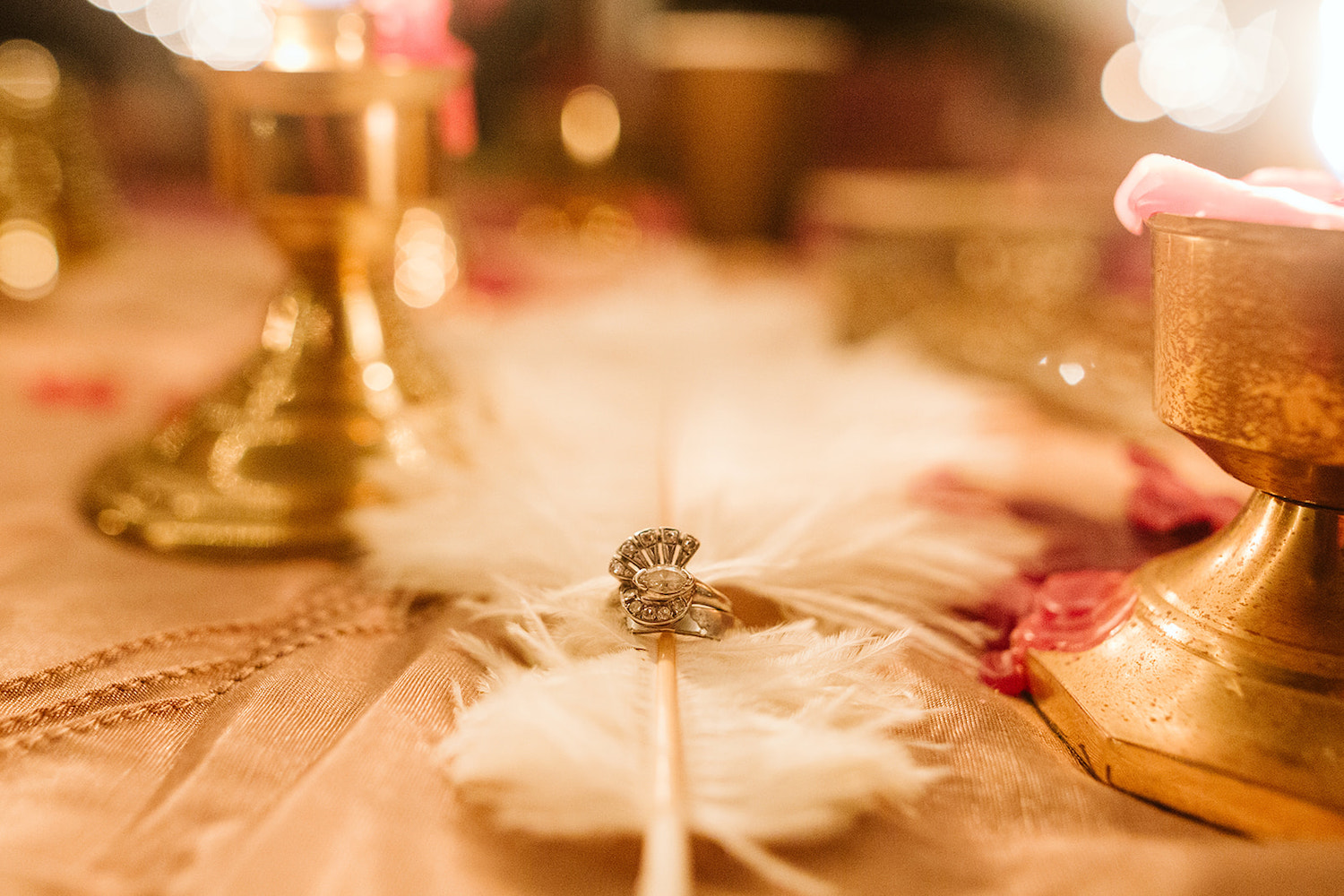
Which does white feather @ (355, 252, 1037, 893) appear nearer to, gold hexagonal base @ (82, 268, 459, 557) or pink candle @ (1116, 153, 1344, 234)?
gold hexagonal base @ (82, 268, 459, 557)

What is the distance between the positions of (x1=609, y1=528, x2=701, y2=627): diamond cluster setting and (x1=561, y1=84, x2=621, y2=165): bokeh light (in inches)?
47.2

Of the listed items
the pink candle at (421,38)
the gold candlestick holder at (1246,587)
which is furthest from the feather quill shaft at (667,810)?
the pink candle at (421,38)

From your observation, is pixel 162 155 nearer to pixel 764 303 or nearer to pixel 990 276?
pixel 764 303

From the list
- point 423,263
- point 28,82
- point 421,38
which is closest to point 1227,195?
point 421,38

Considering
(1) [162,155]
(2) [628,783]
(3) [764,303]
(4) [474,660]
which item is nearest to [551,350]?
(3) [764,303]

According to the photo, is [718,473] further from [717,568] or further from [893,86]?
[893,86]

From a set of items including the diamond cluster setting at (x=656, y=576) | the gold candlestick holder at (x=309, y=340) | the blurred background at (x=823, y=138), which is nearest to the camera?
the diamond cluster setting at (x=656, y=576)

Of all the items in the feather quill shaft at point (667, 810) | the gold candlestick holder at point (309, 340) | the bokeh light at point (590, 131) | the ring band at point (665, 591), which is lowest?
the feather quill shaft at point (667, 810)

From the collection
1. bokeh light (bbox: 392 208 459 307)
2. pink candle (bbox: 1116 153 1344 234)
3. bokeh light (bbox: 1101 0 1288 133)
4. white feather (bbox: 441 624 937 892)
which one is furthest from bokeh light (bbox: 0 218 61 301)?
bokeh light (bbox: 1101 0 1288 133)

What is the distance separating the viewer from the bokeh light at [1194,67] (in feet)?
4.81

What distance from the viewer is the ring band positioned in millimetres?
374

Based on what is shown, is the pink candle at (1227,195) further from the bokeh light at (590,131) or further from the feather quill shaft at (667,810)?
the bokeh light at (590,131)

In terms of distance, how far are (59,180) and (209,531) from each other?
0.77m

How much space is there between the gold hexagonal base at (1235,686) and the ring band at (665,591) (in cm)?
15
